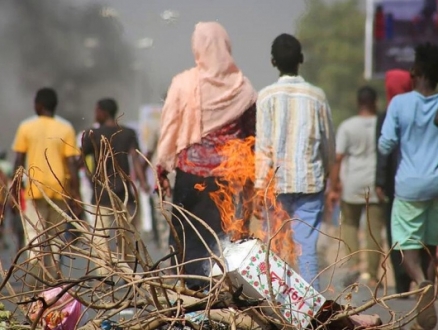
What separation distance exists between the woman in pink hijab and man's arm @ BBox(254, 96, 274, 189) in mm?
186

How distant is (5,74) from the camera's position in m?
27.7

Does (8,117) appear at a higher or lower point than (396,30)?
lower

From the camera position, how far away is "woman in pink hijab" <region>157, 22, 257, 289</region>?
760 centimetres

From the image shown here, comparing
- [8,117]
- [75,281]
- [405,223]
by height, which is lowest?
[8,117]

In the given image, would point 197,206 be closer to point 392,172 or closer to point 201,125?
point 201,125

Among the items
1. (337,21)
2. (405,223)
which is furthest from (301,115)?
(337,21)

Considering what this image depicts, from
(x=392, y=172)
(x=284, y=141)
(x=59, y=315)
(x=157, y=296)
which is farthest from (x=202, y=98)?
(x=157, y=296)

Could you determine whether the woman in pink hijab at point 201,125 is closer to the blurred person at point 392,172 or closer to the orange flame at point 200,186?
the orange flame at point 200,186

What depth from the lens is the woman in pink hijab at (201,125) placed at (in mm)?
7602

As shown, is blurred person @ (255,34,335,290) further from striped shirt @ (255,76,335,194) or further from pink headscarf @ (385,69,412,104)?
pink headscarf @ (385,69,412,104)

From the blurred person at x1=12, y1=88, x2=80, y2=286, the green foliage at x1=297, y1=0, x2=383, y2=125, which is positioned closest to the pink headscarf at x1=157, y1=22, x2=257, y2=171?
the blurred person at x1=12, y1=88, x2=80, y2=286

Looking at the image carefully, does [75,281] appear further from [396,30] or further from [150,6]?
[396,30]

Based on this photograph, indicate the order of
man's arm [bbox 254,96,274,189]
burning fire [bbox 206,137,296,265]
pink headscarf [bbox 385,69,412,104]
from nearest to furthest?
burning fire [bbox 206,137,296,265] < man's arm [bbox 254,96,274,189] < pink headscarf [bbox 385,69,412,104]

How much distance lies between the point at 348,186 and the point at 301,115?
3.63m
